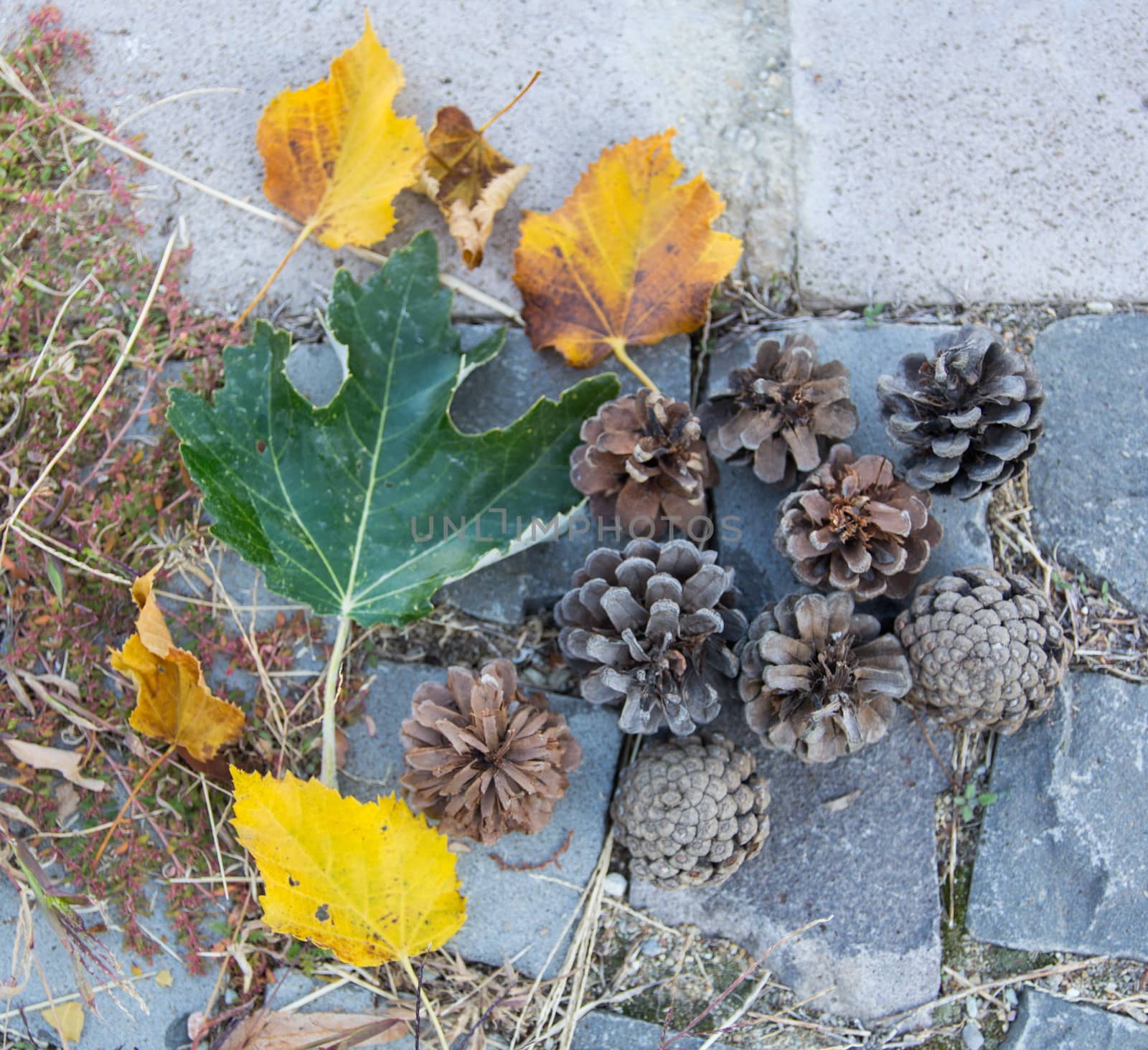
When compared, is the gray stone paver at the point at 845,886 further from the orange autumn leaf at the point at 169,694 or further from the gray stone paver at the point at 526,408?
the orange autumn leaf at the point at 169,694

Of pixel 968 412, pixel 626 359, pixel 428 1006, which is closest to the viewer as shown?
pixel 968 412

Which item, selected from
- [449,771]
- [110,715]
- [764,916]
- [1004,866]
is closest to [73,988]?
[110,715]

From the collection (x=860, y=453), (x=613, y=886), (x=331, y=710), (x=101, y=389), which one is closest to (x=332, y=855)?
(x=331, y=710)

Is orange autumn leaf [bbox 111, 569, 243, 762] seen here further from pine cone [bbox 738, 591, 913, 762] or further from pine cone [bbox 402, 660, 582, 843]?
pine cone [bbox 738, 591, 913, 762]

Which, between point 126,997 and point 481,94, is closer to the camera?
point 126,997

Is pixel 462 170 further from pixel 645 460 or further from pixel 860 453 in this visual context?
pixel 860 453

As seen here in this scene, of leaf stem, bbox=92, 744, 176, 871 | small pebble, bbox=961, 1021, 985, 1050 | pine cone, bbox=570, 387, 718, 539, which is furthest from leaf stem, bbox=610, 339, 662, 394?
small pebble, bbox=961, 1021, 985, 1050
